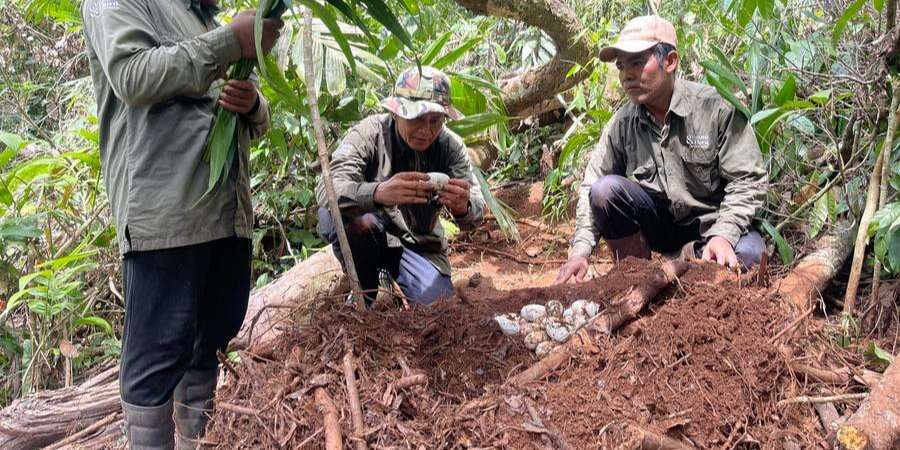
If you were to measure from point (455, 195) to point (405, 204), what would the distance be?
0.85 feet

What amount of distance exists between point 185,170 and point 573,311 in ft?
3.91

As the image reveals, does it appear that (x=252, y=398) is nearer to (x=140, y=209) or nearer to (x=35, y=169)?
(x=140, y=209)

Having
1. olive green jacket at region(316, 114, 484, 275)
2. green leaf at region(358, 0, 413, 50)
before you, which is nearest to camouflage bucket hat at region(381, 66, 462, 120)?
olive green jacket at region(316, 114, 484, 275)

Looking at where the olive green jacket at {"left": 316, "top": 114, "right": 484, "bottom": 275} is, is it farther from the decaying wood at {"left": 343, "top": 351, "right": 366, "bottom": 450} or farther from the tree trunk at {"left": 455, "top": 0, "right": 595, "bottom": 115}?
the tree trunk at {"left": 455, "top": 0, "right": 595, "bottom": 115}

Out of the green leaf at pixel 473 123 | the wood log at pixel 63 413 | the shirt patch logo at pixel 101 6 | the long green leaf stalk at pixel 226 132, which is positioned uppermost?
the shirt patch logo at pixel 101 6

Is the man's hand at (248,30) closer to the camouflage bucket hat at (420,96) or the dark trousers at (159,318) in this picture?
the dark trousers at (159,318)

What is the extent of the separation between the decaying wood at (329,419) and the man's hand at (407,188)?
1035 mm

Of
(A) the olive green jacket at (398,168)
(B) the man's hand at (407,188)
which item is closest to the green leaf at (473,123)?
(A) the olive green jacket at (398,168)

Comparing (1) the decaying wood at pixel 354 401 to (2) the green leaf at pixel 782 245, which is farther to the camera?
(2) the green leaf at pixel 782 245

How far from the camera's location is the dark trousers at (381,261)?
2.94 meters

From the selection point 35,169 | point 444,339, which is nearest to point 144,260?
point 444,339

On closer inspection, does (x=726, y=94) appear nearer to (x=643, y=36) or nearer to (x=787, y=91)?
(x=787, y=91)

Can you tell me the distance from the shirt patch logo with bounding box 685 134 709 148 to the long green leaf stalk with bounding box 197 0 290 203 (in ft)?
5.79

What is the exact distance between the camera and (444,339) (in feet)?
6.49
